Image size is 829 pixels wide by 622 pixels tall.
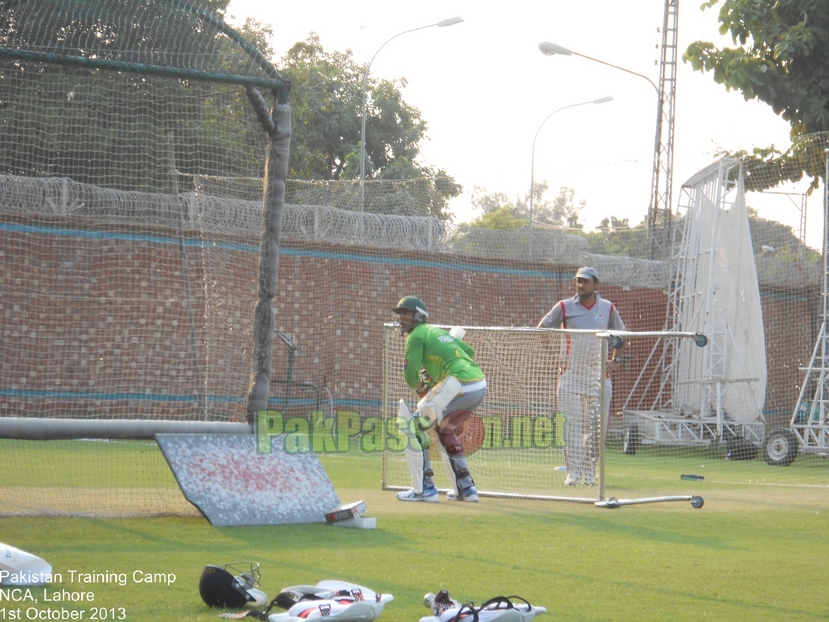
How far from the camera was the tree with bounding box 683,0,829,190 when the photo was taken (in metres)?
18.3

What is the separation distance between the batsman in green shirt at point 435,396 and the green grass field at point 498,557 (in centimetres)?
29

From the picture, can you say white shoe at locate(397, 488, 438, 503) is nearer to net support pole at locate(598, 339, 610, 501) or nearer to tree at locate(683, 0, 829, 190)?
net support pole at locate(598, 339, 610, 501)

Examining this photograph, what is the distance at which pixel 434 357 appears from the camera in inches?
336

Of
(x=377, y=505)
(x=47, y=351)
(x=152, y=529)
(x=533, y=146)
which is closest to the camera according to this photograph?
(x=152, y=529)

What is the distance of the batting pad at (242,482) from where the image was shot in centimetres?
675

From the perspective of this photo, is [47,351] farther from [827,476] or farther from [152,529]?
[827,476]

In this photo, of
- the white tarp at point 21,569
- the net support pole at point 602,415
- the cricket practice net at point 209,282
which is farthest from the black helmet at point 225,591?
the net support pole at point 602,415

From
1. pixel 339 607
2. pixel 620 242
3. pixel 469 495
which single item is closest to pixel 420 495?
pixel 469 495

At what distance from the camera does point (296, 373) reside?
17.9 m

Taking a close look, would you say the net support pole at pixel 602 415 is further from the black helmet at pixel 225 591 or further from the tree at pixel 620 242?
the tree at pixel 620 242

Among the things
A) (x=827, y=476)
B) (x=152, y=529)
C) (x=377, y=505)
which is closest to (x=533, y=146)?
(x=827, y=476)

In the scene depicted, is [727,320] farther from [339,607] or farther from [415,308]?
[339,607]

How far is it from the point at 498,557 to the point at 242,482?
2108mm

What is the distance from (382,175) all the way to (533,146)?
59.5 ft
